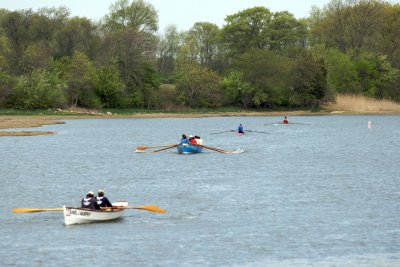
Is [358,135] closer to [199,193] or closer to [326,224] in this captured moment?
[199,193]

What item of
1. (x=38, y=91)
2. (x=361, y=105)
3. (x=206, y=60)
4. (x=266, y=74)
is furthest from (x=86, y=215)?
(x=206, y=60)

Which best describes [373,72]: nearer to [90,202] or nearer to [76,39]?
[76,39]

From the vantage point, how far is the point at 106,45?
146 metres

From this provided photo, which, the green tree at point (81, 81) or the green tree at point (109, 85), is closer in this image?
the green tree at point (81, 81)

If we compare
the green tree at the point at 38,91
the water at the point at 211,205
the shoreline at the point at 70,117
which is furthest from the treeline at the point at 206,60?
the water at the point at 211,205

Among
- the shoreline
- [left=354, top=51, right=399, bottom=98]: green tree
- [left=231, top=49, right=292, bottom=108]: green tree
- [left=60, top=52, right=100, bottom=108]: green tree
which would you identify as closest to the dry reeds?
the shoreline

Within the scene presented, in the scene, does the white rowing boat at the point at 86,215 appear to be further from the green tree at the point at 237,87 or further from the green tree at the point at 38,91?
the green tree at the point at 237,87

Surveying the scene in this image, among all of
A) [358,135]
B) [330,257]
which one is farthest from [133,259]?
[358,135]

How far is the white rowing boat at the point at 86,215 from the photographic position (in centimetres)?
3451

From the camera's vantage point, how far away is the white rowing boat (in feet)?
113

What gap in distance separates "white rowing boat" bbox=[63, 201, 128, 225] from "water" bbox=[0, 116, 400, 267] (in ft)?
1.60

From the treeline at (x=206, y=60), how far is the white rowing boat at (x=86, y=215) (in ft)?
309

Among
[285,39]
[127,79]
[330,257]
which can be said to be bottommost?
[330,257]

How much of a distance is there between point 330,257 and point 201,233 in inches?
274
